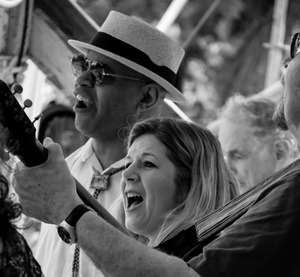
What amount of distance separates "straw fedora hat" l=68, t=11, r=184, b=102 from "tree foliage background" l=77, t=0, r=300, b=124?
9733 millimetres

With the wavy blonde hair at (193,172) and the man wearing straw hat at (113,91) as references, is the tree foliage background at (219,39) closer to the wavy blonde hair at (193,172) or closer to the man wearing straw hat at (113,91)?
the man wearing straw hat at (113,91)

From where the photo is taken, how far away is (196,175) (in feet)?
11.3

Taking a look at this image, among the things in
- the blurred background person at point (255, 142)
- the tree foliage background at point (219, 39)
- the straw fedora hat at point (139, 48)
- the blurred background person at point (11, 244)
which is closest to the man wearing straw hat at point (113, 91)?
the straw fedora hat at point (139, 48)

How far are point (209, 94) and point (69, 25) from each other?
390 inches

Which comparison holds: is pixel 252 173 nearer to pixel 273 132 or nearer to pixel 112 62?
pixel 273 132

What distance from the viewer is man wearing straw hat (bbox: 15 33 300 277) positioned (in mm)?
2564

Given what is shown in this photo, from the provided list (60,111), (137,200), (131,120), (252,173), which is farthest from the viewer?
(60,111)

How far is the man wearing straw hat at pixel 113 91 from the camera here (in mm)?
4199

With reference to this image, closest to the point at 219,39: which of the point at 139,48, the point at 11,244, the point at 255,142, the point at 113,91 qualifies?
the point at 255,142

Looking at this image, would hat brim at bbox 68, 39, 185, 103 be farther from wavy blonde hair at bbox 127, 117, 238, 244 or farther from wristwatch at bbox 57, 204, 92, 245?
wristwatch at bbox 57, 204, 92, 245

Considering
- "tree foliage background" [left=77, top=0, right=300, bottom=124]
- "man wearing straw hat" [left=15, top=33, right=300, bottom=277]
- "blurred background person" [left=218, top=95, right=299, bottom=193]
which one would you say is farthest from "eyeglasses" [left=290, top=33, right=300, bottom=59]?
"tree foliage background" [left=77, top=0, right=300, bottom=124]

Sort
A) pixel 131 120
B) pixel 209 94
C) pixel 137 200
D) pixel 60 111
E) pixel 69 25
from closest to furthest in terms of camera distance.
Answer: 1. pixel 137 200
2. pixel 131 120
3. pixel 69 25
4. pixel 60 111
5. pixel 209 94

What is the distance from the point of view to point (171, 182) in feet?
11.3

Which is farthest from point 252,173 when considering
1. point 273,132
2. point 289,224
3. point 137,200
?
point 289,224
